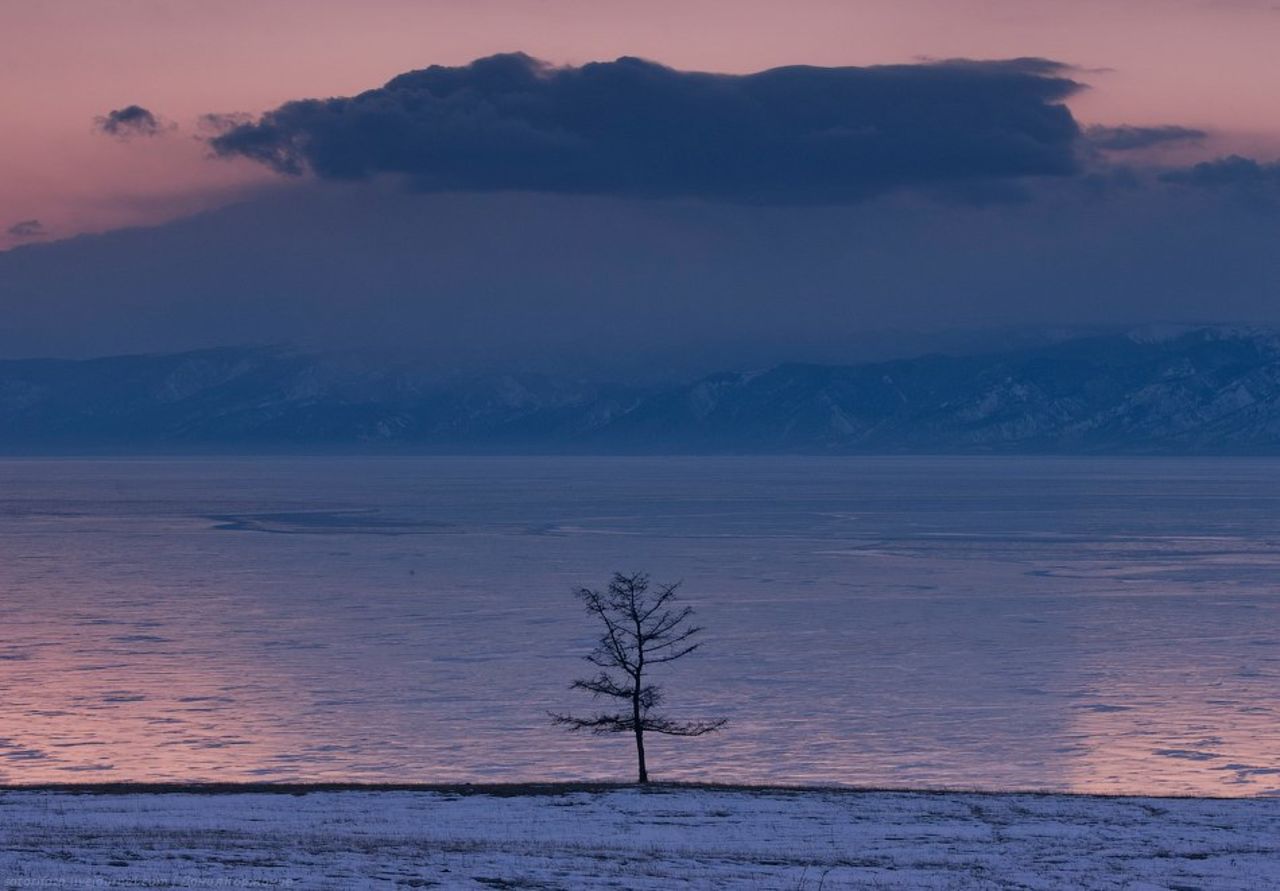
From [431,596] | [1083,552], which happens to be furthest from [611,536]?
[431,596]

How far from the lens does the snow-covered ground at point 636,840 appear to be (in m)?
27.7

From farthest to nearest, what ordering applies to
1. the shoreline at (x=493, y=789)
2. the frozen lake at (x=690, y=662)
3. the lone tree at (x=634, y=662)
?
1. the frozen lake at (x=690, y=662)
2. the lone tree at (x=634, y=662)
3. the shoreline at (x=493, y=789)

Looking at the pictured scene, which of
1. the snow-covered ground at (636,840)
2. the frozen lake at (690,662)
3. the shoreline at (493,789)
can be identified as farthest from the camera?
the frozen lake at (690,662)

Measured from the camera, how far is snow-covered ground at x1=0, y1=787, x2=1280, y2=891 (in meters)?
27.7

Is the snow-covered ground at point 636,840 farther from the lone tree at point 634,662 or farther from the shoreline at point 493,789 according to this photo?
the lone tree at point 634,662

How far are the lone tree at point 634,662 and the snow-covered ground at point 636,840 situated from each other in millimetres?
6293

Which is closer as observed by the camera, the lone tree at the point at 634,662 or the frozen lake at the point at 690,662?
the lone tree at the point at 634,662

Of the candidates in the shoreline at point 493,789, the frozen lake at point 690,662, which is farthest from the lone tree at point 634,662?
the shoreline at point 493,789

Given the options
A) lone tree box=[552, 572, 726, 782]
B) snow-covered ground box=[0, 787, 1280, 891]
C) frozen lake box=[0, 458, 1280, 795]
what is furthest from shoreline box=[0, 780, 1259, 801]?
frozen lake box=[0, 458, 1280, 795]

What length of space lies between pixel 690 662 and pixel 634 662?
13.4 feet

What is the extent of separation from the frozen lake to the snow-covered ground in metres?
8.40

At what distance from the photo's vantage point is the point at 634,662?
60188 millimetres

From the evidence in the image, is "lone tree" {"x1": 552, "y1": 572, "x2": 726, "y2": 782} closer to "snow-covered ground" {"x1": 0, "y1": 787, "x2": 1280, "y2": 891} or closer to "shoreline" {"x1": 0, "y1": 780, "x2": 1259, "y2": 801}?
"shoreline" {"x1": 0, "y1": 780, "x2": 1259, "y2": 801}

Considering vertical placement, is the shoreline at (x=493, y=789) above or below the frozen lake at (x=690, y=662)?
above
